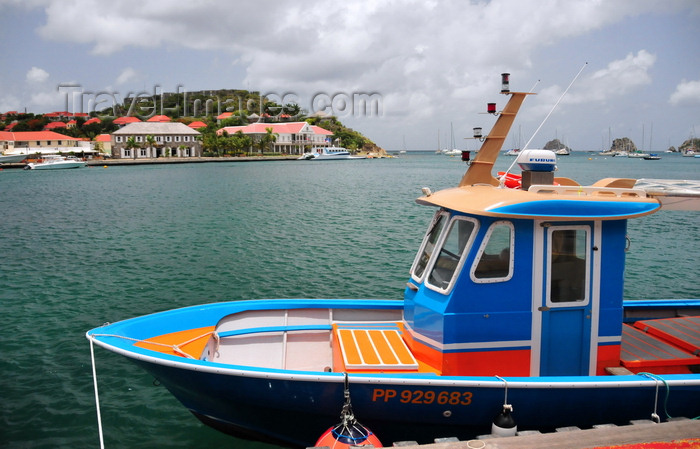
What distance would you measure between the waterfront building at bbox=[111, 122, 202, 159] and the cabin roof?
437 feet

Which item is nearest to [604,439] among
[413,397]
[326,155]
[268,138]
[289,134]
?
[413,397]

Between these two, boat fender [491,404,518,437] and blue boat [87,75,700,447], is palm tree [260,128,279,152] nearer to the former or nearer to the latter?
blue boat [87,75,700,447]

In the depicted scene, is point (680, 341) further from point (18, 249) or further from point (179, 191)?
point (179, 191)

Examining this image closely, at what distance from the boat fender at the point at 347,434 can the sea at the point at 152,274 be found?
8.92 ft

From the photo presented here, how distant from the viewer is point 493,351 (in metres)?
6.43

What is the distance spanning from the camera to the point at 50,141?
126812 millimetres

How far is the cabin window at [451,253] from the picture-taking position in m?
6.47

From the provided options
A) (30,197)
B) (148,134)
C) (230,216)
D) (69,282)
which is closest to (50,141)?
(148,134)

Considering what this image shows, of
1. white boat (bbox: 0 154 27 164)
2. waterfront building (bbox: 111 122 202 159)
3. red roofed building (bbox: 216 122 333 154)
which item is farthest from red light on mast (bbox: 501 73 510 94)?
red roofed building (bbox: 216 122 333 154)

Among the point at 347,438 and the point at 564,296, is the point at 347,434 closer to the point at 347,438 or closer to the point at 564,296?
the point at 347,438

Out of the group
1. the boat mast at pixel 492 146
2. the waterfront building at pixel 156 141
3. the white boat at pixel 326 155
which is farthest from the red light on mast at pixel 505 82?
the white boat at pixel 326 155

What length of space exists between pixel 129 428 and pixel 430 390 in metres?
5.37

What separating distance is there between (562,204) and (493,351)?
6.45 ft

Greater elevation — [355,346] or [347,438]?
[355,346]
